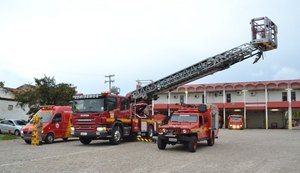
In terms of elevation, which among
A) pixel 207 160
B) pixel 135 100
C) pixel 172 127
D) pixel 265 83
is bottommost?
pixel 207 160

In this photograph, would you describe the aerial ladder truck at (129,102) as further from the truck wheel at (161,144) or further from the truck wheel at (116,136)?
the truck wheel at (161,144)

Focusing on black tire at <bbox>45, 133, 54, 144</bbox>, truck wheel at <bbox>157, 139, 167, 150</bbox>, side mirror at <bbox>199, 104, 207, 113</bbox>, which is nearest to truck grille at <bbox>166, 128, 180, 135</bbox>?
truck wheel at <bbox>157, 139, 167, 150</bbox>

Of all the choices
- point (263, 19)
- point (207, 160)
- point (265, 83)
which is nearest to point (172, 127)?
point (207, 160)

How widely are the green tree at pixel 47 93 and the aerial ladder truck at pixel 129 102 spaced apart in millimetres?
17836

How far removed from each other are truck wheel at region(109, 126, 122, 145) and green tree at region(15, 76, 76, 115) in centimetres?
1983

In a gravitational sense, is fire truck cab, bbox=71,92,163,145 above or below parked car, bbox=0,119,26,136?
above

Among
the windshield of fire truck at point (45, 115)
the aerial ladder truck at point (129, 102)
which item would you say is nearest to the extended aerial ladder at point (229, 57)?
the aerial ladder truck at point (129, 102)

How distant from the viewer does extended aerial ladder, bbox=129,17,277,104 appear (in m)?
20.5

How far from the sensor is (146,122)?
2412cm

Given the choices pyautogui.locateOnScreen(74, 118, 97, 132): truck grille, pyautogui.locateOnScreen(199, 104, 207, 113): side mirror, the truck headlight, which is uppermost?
pyautogui.locateOnScreen(199, 104, 207, 113): side mirror

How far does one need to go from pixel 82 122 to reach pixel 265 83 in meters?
41.0

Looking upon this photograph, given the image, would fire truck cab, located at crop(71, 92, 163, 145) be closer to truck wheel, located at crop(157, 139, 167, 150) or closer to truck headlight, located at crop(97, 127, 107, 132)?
truck headlight, located at crop(97, 127, 107, 132)

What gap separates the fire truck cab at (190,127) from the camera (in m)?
17.1

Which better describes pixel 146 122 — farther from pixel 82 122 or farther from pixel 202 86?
pixel 202 86
